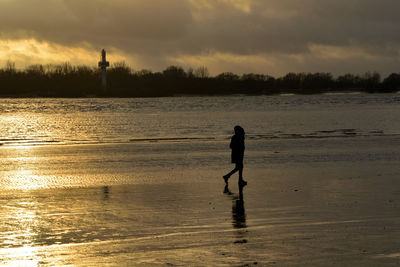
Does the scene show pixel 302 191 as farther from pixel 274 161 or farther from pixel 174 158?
pixel 174 158

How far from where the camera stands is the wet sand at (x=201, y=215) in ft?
28.7

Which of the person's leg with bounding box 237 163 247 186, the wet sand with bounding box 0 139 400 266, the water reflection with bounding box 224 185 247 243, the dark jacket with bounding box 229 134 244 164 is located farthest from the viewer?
the dark jacket with bounding box 229 134 244 164

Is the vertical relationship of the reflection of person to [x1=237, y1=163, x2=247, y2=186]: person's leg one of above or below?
above

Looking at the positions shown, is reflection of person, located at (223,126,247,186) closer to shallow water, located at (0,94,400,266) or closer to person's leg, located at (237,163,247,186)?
person's leg, located at (237,163,247,186)

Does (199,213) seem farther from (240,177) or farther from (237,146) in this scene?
(237,146)

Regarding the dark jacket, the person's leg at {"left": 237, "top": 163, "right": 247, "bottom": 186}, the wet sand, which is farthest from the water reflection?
the dark jacket

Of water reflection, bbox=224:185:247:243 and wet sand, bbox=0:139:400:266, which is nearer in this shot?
wet sand, bbox=0:139:400:266

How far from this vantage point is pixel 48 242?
31.8 feet

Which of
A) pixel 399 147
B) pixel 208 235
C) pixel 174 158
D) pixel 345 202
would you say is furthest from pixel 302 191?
pixel 399 147

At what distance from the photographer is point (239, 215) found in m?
11.9

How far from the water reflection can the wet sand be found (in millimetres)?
18

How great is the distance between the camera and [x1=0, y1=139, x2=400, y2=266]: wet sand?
8.73m

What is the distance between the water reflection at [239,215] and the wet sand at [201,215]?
2 centimetres

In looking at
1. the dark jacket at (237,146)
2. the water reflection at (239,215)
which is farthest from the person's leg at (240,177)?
the water reflection at (239,215)
